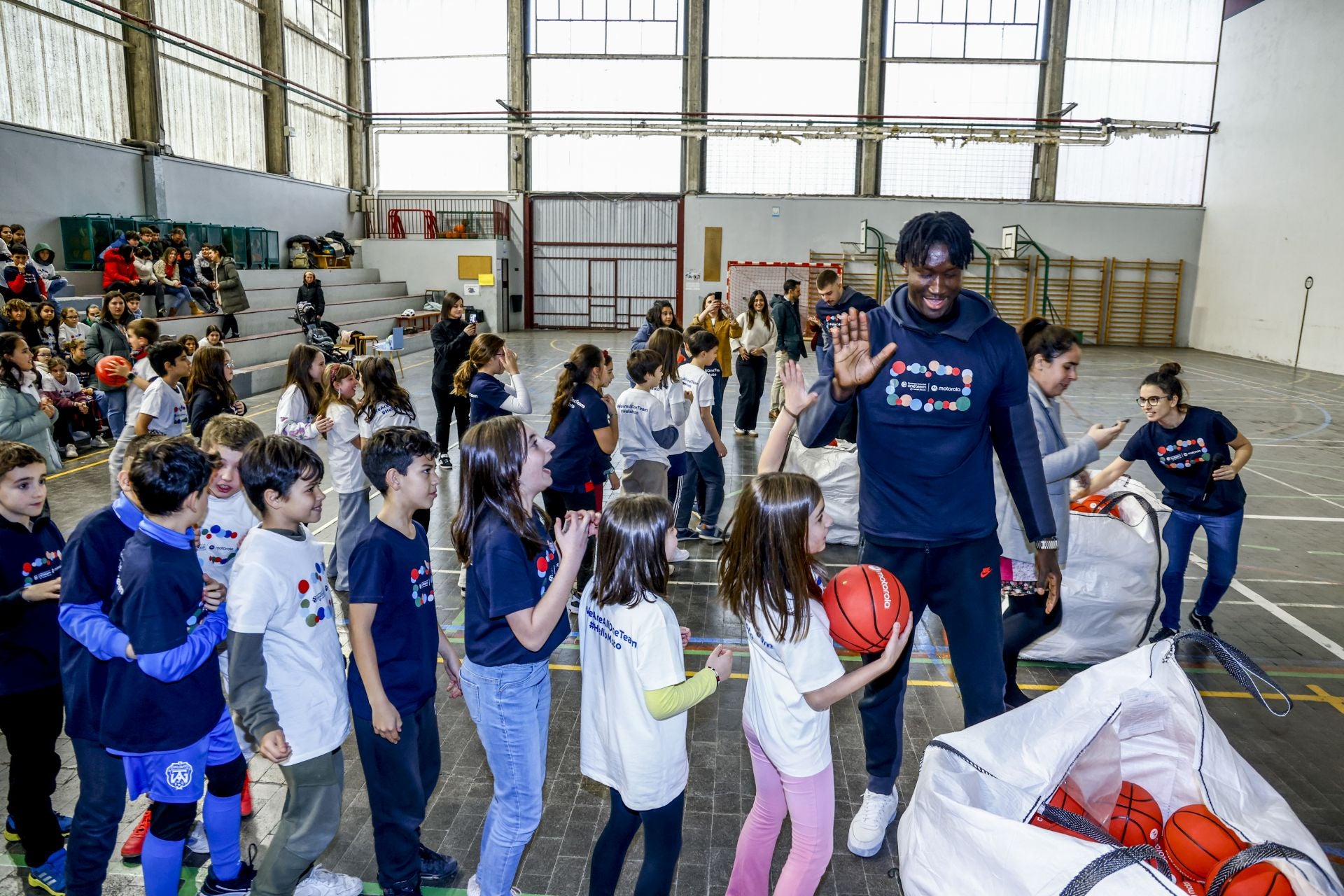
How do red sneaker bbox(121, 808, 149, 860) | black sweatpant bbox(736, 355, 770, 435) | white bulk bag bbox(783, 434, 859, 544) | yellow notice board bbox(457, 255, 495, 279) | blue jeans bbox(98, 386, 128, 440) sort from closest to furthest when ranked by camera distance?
red sneaker bbox(121, 808, 149, 860)
white bulk bag bbox(783, 434, 859, 544)
blue jeans bbox(98, 386, 128, 440)
black sweatpant bbox(736, 355, 770, 435)
yellow notice board bbox(457, 255, 495, 279)

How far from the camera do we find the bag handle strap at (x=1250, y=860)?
2.07m

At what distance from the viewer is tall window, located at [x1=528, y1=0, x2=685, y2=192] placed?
25.5m

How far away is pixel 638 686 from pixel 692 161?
2516 centimetres

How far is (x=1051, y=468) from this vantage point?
401 cm

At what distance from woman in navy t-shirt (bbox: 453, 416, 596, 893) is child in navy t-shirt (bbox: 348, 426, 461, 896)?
20 centimetres

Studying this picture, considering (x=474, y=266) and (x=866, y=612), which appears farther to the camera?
(x=474, y=266)

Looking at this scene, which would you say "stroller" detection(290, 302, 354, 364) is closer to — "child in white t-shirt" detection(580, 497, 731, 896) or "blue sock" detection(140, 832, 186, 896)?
"blue sock" detection(140, 832, 186, 896)

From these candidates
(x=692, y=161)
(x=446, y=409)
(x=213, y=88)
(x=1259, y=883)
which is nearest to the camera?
(x=1259, y=883)

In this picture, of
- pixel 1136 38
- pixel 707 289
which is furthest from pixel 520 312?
pixel 1136 38

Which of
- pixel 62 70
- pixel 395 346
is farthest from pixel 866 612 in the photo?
pixel 62 70

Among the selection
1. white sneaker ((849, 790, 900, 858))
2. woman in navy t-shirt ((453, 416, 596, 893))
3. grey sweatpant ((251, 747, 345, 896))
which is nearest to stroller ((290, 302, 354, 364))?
grey sweatpant ((251, 747, 345, 896))

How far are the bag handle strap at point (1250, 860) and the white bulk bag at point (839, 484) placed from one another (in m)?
4.81

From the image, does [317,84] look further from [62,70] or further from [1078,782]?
[1078,782]

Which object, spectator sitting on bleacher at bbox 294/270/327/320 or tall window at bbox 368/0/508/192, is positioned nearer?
spectator sitting on bleacher at bbox 294/270/327/320
